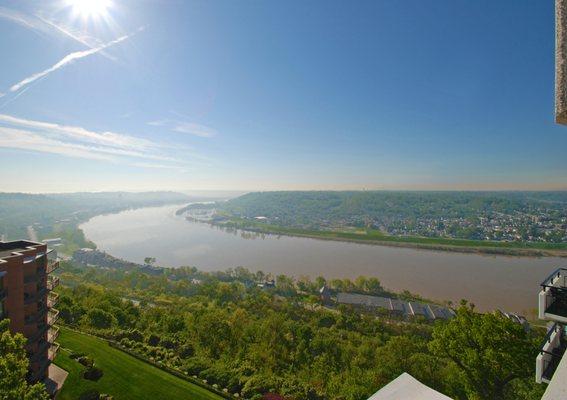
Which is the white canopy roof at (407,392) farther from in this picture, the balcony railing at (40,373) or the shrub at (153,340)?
the shrub at (153,340)

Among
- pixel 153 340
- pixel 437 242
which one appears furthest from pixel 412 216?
pixel 153 340

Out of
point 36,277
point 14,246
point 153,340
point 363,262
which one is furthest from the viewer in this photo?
point 363,262

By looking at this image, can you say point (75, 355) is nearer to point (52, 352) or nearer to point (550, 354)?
point (52, 352)

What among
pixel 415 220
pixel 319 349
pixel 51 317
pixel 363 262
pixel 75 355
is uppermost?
pixel 51 317

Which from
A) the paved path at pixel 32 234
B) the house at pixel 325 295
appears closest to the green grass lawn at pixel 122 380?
the house at pixel 325 295

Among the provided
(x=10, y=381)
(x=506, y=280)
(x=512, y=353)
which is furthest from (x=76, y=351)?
(x=506, y=280)
